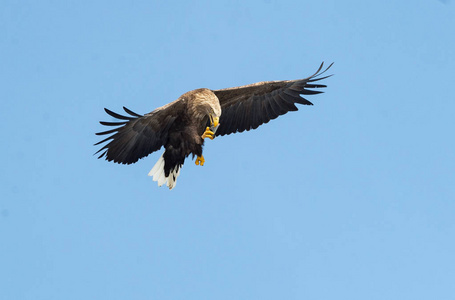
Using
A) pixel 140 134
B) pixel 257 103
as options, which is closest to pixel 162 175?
pixel 140 134

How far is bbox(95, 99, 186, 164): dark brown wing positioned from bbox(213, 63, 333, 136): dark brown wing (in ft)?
4.69

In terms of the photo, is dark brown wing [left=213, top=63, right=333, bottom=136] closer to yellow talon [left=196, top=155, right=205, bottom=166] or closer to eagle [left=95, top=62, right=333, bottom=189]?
eagle [left=95, top=62, right=333, bottom=189]

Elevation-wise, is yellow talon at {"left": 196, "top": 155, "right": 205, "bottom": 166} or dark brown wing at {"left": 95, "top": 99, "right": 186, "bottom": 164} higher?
dark brown wing at {"left": 95, "top": 99, "right": 186, "bottom": 164}

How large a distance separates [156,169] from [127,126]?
47.6 inches

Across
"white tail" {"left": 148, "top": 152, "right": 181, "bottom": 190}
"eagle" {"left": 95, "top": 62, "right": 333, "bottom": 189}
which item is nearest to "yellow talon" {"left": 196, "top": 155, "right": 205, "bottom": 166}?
"eagle" {"left": 95, "top": 62, "right": 333, "bottom": 189}

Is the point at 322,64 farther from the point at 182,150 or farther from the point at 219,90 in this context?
the point at 182,150

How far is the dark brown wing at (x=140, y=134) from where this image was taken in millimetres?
10578

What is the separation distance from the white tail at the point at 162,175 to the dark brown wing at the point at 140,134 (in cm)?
64

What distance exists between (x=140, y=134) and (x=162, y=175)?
40.2 inches

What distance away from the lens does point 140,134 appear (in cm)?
1077

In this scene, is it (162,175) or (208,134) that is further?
(162,175)

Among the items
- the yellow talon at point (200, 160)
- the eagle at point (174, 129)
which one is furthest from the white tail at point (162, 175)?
the yellow talon at point (200, 160)

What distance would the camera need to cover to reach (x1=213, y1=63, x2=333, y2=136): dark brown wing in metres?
11.9

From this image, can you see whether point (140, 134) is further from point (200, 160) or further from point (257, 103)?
point (257, 103)
